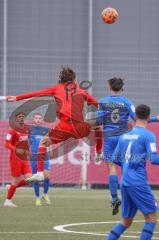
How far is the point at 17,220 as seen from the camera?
15.4m

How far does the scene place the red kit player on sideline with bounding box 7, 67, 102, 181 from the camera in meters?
14.7

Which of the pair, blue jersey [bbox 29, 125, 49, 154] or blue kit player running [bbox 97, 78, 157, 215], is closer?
blue kit player running [bbox 97, 78, 157, 215]

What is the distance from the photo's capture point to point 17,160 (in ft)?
65.8

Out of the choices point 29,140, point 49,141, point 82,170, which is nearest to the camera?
point 49,141

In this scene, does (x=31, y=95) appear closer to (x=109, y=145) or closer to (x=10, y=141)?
(x=109, y=145)

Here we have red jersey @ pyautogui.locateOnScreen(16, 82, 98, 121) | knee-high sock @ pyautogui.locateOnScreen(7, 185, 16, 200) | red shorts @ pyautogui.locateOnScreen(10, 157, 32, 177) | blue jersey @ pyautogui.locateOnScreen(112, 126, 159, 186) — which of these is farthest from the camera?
red shorts @ pyautogui.locateOnScreen(10, 157, 32, 177)

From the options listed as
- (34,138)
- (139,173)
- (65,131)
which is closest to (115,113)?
(65,131)

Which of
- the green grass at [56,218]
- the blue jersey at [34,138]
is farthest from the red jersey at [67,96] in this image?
the blue jersey at [34,138]

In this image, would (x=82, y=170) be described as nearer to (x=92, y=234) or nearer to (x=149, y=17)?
(x=149, y=17)

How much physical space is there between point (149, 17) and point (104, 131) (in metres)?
17.7

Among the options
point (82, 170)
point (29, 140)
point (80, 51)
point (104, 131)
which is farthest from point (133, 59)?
point (104, 131)

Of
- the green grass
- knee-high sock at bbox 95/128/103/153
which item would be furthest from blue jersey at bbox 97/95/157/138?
the green grass

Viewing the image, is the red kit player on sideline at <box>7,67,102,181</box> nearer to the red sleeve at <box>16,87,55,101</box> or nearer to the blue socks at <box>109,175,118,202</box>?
the red sleeve at <box>16,87,55,101</box>

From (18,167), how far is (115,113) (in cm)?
531
